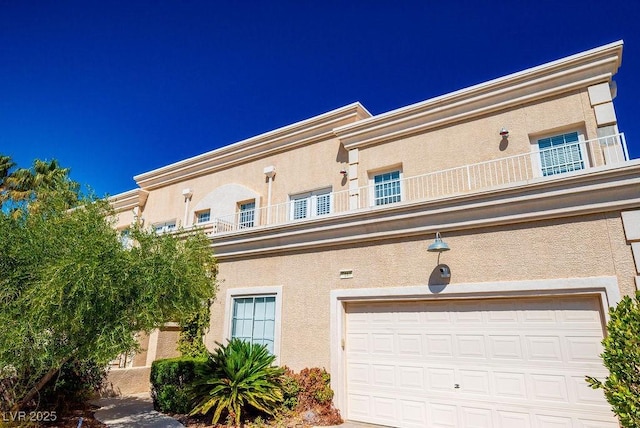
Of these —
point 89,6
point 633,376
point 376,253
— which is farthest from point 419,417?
point 89,6

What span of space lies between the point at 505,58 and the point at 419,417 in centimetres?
1120

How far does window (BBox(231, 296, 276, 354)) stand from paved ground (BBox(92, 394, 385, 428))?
2864 millimetres

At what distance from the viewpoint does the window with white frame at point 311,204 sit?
48.6ft

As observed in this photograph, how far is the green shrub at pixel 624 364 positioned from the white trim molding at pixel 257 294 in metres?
7.25

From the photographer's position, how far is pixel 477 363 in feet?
25.8

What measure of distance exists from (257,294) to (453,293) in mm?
5683

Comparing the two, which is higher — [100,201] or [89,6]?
[89,6]

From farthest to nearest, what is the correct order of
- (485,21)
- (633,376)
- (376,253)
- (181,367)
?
(485,21), (181,367), (376,253), (633,376)

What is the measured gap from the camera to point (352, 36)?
1371 centimetres

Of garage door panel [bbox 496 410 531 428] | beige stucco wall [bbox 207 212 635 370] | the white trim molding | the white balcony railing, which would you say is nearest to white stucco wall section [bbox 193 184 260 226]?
the white balcony railing

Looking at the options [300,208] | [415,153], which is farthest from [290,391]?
[415,153]

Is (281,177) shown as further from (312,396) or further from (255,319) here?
(312,396)

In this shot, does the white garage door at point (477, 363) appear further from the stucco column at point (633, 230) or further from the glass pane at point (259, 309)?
the glass pane at point (259, 309)

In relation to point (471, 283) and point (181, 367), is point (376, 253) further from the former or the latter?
point (181, 367)
